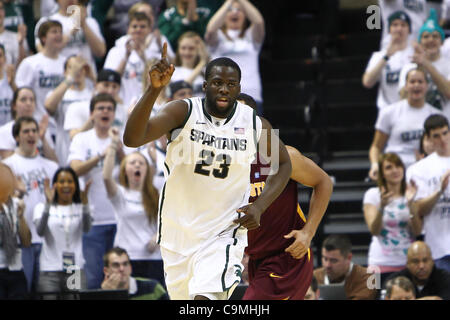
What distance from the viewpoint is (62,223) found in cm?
850

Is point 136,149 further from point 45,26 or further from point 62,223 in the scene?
point 45,26

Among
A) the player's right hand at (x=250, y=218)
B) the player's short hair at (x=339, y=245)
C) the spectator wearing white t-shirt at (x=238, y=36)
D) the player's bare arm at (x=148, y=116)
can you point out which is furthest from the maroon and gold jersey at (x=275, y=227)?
the spectator wearing white t-shirt at (x=238, y=36)

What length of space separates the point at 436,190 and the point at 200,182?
13.2 feet

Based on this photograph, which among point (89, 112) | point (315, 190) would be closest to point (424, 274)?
→ point (315, 190)

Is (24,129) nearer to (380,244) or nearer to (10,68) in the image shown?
(10,68)

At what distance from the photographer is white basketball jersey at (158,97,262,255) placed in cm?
507

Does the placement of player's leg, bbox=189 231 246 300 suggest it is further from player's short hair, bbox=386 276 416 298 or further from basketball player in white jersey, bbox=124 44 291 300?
player's short hair, bbox=386 276 416 298

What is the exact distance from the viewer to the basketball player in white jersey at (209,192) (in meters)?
5.02

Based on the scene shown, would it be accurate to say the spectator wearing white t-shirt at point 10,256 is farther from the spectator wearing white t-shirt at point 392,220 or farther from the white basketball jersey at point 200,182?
the white basketball jersey at point 200,182

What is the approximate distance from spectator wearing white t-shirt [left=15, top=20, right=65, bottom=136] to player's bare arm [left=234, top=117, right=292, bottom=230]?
5.10 m

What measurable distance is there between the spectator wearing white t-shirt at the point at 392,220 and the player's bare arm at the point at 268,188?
3.28 m
